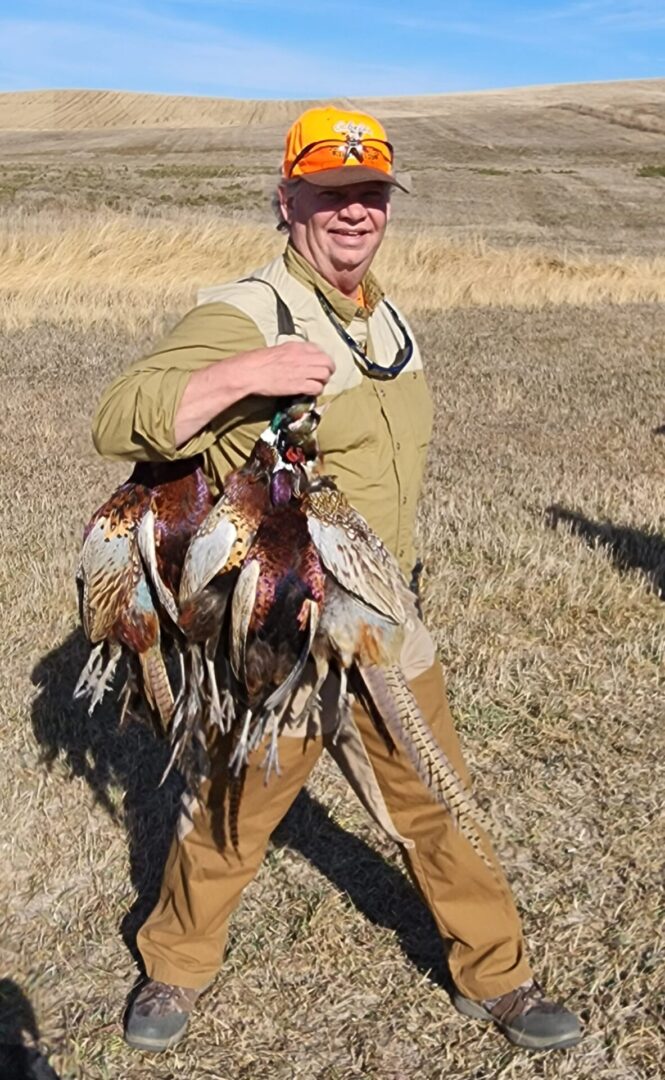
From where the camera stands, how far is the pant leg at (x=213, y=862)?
2729 millimetres

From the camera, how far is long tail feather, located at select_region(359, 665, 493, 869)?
242cm

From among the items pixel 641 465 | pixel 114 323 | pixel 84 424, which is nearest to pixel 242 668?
pixel 641 465

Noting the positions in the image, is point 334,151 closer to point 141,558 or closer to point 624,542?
point 141,558

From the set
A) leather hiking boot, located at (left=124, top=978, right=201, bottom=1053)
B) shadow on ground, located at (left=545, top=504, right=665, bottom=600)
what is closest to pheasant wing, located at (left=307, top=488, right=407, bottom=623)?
leather hiking boot, located at (left=124, top=978, right=201, bottom=1053)

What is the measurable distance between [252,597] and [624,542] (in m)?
4.63

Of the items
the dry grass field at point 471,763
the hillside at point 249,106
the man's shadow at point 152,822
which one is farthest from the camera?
the hillside at point 249,106

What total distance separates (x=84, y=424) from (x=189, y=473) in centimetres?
766

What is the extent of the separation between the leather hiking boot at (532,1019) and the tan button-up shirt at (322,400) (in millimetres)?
1202

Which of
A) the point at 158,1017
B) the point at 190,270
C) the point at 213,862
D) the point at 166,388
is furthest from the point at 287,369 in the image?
the point at 190,270

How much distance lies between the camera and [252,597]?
2258mm

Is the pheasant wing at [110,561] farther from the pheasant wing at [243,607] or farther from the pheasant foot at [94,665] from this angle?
the pheasant wing at [243,607]

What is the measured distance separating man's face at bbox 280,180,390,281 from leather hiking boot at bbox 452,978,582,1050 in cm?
195

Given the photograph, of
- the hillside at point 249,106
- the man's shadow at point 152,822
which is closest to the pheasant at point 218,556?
the man's shadow at point 152,822

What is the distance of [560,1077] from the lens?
9.21 feet
